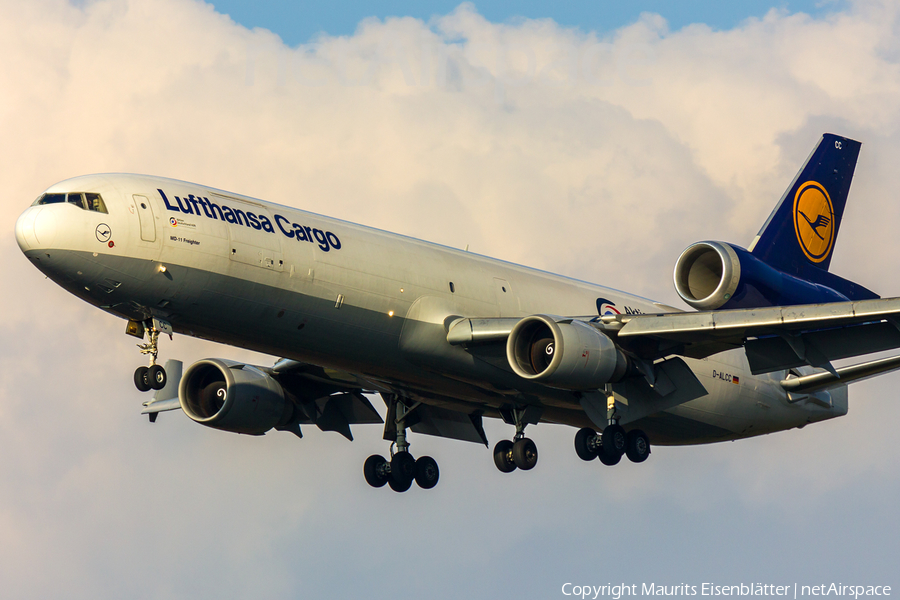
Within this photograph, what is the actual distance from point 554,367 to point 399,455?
27.6ft

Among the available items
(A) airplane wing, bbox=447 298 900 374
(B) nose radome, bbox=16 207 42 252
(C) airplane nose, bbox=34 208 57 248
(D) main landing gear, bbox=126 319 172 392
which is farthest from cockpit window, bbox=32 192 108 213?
(A) airplane wing, bbox=447 298 900 374

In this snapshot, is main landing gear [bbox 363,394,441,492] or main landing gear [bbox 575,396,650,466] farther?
main landing gear [bbox 363,394,441,492]

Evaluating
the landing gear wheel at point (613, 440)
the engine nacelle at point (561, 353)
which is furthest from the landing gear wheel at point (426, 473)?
the engine nacelle at point (561, 353)

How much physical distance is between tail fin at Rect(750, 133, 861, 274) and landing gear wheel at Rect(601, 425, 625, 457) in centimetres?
758

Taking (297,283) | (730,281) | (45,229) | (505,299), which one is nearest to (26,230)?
(45,229)

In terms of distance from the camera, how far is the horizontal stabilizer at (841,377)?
3300cm

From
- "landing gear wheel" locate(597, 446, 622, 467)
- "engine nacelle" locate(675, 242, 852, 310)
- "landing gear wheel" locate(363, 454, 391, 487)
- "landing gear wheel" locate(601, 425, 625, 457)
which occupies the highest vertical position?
"engine nacelle" locate(675, 242, 852, 310)

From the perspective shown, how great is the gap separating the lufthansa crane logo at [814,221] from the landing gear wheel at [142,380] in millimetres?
20703

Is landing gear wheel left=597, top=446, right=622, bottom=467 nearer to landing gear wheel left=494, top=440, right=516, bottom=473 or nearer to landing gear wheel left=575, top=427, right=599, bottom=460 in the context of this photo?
landing gear wheel left=575, top=427, right=599, bottom=460

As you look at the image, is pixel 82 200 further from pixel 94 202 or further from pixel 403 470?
pixel 403 470

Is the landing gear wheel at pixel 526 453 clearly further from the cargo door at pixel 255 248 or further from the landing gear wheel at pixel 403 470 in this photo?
the cargo door at pixel 255 248

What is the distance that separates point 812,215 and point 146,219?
21.5 meters

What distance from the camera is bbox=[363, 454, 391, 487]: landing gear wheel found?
35.9 meters

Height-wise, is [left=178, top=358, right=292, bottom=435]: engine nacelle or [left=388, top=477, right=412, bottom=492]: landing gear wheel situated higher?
[left=178, top=358, right=292, bottom=435]: engine nacelle
